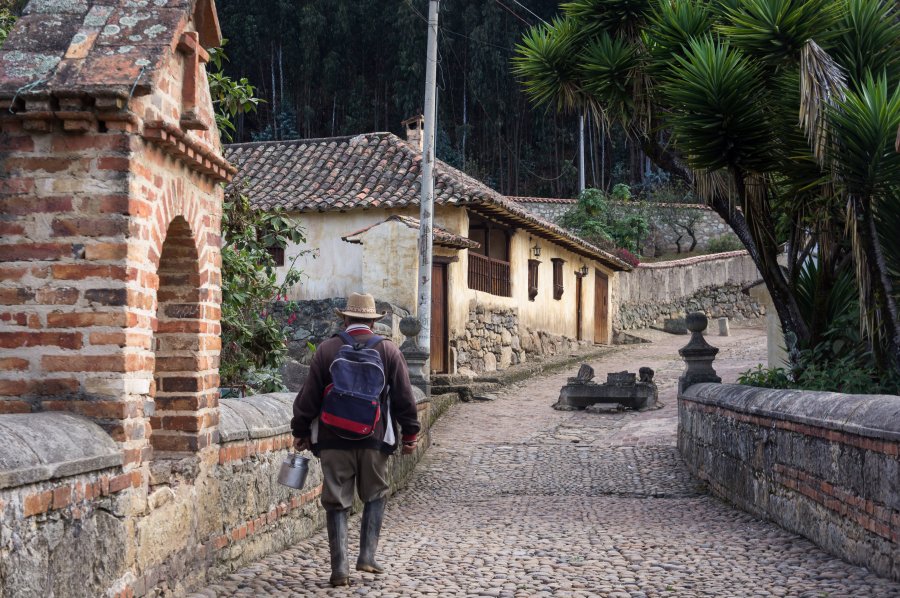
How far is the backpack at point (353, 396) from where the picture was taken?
5.73 m

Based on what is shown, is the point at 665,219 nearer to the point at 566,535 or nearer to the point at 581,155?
the point at 581,155

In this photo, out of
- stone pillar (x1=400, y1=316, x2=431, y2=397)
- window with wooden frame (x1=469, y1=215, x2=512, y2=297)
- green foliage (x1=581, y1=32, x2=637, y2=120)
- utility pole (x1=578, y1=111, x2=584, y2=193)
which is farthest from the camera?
utility pole (x1=578, y1=111, x2=584, y2=193)

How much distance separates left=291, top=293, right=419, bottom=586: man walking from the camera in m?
5.82

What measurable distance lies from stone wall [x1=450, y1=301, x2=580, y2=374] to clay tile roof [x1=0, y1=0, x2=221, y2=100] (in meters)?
15.2

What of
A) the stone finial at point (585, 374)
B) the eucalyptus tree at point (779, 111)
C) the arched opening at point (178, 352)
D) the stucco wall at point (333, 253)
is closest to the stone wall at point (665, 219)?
the stucco wall at point (333, 253)

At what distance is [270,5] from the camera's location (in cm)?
4338

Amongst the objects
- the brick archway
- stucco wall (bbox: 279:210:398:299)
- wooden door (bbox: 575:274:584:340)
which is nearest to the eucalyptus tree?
the brick archway

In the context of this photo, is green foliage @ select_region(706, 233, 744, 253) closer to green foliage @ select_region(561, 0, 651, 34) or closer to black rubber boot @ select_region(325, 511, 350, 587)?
green foliage @ select_region(561, 0, 651, 34)

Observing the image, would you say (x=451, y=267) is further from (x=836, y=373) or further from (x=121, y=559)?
(x=121, y=559)

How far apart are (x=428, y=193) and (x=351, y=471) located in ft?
35.3

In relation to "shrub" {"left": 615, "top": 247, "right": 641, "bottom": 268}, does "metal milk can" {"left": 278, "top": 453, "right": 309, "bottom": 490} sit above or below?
below

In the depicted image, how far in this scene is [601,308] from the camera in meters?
30.8

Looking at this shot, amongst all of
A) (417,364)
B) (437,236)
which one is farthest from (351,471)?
(437,236)

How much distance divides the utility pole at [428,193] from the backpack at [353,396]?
993 cm
